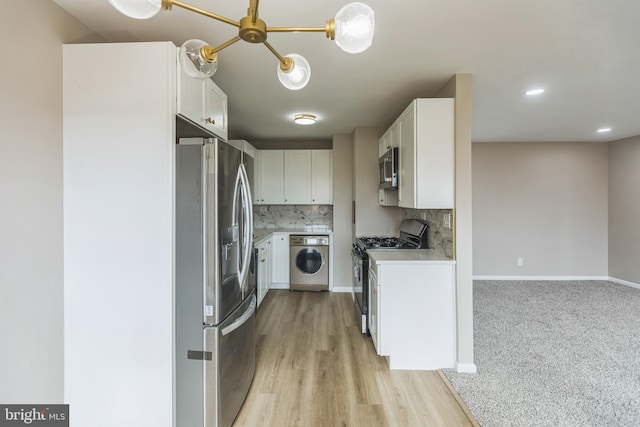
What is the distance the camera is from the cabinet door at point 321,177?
4.76 m

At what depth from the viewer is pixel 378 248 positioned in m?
3.00

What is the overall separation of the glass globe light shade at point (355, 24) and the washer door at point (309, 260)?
3671 millimetres

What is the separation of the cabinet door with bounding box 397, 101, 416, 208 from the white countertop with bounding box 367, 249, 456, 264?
449 mm

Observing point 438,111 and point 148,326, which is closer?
point 148,326

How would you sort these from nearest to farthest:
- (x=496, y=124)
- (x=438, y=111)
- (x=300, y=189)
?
(x=438, y=111)
(x=496, y=124)
(x=300, y=189)

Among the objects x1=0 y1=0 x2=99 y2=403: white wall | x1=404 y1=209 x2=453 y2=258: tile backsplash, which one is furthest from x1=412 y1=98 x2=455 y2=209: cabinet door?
x1=0 y1=0 x2=99 y2=403: white wall

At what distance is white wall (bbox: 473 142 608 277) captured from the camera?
4992 mm

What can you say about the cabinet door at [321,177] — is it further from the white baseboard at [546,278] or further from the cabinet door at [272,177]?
the white baseboard at [546,278]

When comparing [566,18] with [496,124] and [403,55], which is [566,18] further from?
[496,124]

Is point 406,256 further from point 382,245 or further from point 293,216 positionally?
point 293,216

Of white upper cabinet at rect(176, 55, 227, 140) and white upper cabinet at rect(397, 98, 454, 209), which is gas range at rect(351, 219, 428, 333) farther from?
white upper cabinet at rect(176, 55, 227, 140)

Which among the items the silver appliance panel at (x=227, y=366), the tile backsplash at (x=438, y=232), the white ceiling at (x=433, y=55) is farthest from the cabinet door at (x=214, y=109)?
the tile backsplash at (x=438, y=232)

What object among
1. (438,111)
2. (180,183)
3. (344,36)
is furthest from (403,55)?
(180,183)

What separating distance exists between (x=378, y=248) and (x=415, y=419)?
1514 millimetres
